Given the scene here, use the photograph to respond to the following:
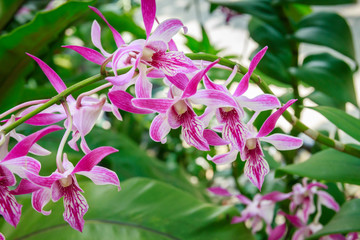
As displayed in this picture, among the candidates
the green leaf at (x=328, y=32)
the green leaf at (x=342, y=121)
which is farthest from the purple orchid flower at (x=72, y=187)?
the green leaf at (x=328, y=32)

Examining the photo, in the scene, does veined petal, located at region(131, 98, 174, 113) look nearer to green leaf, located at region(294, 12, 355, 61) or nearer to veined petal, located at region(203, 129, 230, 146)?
veined petal, located at region(203, 129, 230, 146)

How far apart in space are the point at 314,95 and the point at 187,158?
498 mm

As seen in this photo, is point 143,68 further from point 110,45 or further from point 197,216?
point 110,45

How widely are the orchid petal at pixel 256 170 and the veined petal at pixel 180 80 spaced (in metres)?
0.08

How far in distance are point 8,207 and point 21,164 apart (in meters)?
0.03

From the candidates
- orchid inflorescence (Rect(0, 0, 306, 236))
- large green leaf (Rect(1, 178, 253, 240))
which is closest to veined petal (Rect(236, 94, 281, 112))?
orchid inflorescence (Rect(0, 0, 306, 236))

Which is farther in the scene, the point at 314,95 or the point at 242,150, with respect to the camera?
the point at 314,95

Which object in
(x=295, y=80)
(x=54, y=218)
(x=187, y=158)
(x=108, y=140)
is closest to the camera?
(x=54, y=218)

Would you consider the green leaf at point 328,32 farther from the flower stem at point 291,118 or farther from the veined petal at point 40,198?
the veined petal at point 40,198

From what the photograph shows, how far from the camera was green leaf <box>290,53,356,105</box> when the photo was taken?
59 centimetres

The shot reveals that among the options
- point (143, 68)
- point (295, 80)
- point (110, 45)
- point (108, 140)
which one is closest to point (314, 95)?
point (295, 80)

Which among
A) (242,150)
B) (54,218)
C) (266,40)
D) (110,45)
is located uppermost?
(242,150)

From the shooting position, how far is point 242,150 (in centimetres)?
30

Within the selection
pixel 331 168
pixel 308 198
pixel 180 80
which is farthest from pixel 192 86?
pixel 308 198
